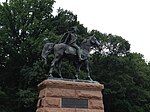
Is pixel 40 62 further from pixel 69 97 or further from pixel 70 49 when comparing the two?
pixel 69 97

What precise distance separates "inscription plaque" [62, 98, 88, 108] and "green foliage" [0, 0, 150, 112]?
11.3 m

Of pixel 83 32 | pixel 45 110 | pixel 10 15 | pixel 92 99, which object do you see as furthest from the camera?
pixel 83 32

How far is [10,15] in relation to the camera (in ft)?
94.5

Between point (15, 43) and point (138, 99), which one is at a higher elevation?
point (15, 43)

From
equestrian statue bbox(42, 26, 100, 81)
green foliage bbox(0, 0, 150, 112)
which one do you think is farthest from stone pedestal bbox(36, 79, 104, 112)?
green foliage bbox(0, 0, 150, 112)

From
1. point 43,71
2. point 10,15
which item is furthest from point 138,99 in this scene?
point 10,15

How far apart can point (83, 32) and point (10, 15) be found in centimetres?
702

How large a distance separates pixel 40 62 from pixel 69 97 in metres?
12.5

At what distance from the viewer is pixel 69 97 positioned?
41.0 feet

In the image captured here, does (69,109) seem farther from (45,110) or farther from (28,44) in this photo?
(28,44)

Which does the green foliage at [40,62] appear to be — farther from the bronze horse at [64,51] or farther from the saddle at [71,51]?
the saddle at [71,51]

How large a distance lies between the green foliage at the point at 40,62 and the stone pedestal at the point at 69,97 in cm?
1103

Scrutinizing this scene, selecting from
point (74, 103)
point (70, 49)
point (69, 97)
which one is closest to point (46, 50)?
point (70, 49)

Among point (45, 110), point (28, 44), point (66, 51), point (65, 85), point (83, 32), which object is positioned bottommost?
point (45, 110)
